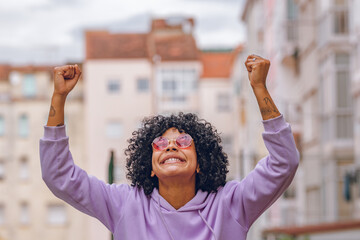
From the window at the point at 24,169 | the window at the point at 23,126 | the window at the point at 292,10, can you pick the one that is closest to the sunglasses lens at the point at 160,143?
the window at the point at 292,10

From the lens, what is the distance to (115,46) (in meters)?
57.4

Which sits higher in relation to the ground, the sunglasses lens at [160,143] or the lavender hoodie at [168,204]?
the sunglasses lens at [160,143]

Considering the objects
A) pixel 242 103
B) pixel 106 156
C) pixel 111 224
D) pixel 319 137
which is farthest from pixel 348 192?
pixel 106 156

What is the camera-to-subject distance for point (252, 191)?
14.8ft

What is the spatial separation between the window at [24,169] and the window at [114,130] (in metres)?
5.22

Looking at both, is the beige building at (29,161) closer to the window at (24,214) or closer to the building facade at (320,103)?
the window at (24,214)

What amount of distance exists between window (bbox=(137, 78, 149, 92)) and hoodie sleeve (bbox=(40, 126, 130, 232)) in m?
52.6

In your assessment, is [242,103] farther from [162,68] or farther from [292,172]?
[292,172]

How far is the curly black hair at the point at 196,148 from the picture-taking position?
185 inches

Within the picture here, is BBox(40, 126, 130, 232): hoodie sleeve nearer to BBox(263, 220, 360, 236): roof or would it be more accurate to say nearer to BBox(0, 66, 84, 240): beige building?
BBox(263, 220, 360, 236): roof

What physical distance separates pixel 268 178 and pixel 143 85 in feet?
174

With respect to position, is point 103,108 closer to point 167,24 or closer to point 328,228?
point 167,24

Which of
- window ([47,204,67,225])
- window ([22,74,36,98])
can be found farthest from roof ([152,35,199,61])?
window ([47,204,67,225])

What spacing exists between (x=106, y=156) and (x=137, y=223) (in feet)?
169
